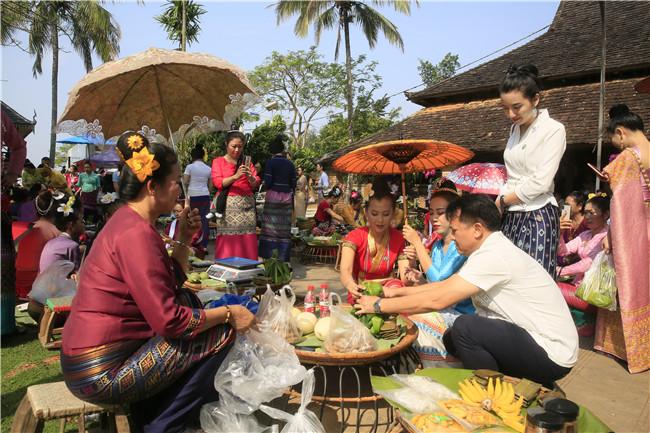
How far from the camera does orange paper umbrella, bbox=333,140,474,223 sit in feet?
12.9

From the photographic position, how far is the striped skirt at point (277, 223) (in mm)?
6656

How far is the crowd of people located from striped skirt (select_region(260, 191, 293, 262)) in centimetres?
115

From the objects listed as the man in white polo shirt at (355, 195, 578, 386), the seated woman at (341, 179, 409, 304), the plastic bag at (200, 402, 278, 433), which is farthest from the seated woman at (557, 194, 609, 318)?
the plastic bag at (200, 402, 278, 433)

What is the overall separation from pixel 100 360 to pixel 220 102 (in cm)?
348

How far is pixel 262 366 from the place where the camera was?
2510mm

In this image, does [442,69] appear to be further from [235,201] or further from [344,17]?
[235,201]

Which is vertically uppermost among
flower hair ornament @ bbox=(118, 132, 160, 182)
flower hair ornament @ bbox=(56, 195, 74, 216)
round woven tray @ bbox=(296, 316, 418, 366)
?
flower hair ornament @ bbox=(118, 132, 160, 182)

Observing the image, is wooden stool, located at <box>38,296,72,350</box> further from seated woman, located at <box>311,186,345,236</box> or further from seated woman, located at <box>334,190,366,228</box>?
seated woman, located at <box>334,190,366,228</box>

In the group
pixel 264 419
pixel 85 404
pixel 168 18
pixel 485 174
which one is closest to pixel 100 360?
pixel 85 404

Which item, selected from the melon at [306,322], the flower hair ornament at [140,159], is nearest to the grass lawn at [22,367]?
the melon at [306,322]

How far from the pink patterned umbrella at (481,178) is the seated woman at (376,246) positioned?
69.1 inches

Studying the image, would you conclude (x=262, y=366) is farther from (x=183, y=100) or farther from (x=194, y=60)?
(x=183, y=100)

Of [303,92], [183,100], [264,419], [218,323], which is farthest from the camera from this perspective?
[303,92]

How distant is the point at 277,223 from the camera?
6723mm
